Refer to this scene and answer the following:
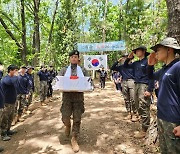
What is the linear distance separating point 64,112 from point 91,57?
15988 millimetres

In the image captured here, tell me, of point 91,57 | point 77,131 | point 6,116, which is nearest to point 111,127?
point 77,131

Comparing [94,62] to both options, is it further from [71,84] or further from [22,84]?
[71,84]

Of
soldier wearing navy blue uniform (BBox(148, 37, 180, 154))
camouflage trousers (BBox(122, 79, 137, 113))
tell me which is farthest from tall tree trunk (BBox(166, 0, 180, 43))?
camouflage trousers (BBox(122, 79, 137, 113))

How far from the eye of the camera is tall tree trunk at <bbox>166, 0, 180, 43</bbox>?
4805 millimetres

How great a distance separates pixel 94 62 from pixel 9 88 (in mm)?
14318

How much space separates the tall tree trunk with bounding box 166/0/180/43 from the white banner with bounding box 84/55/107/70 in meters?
16.2

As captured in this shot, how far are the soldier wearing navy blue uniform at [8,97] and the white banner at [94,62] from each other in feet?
45.7

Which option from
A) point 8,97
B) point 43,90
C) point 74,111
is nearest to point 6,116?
point 8,97

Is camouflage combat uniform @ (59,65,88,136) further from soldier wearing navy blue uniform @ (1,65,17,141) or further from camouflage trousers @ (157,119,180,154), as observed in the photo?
camouflage trousers @ (157,119,180,154)

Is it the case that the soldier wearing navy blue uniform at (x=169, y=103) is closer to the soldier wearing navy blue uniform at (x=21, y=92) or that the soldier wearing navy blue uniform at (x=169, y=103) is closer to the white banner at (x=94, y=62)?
the soldier wearing navy blue uniform at (x=21, y=92)

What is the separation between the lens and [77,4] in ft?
100

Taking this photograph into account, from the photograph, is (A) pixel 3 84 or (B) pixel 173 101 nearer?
(B) pixel 173 101

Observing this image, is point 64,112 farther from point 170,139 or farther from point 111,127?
point 170,139

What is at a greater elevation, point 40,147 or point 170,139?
point 170,139
